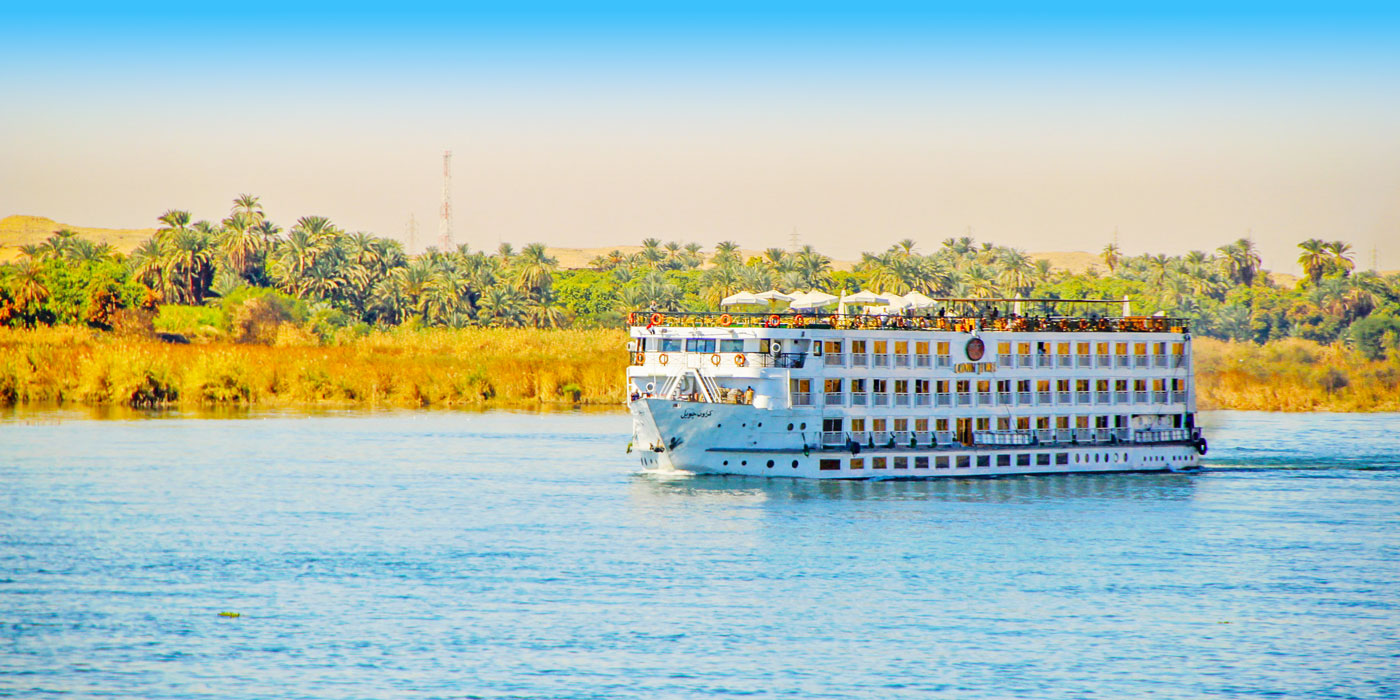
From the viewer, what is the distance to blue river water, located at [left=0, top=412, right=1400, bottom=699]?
114 feet

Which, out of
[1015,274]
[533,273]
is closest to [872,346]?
[533,273]

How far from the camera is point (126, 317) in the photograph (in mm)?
123125

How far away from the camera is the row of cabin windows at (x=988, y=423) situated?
211ft

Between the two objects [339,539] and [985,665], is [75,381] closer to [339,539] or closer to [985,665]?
[339,539]

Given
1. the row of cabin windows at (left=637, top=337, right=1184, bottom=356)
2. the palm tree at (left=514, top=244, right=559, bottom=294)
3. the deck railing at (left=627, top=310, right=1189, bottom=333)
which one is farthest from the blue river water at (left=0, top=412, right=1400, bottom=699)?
the palm tree at (left=514, top=244, right=559, bottom=294)

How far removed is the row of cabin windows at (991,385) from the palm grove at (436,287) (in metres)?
66.0

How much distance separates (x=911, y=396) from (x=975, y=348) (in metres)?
3.41

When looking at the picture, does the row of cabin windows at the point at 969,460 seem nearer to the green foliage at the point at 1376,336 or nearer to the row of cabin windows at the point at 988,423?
the row of cabin windows at the point at 988,423

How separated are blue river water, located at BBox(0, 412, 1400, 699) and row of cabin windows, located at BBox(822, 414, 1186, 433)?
236 cm

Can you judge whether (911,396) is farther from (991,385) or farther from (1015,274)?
(1015,274)

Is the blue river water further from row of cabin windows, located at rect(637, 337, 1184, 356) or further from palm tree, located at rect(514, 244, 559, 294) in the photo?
palm tree, located at rect(514, 244, 559, 294)

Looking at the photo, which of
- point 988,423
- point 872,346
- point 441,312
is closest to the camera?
point 872,346

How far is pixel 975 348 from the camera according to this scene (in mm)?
66250

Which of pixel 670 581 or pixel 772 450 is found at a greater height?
pixel 772 450
